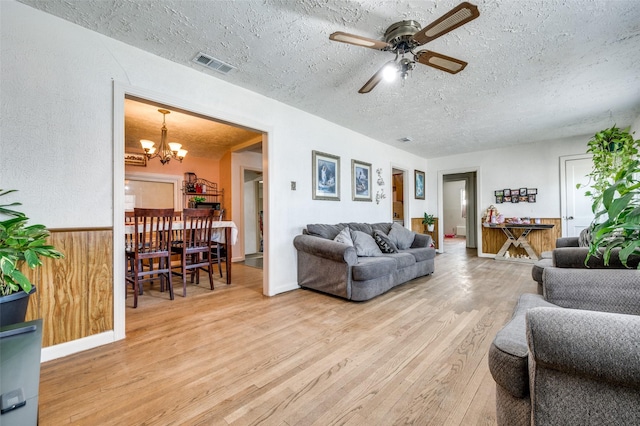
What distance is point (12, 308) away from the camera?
1.44m

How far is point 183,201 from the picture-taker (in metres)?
5.89

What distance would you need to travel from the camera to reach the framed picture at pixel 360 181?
4.57 metres

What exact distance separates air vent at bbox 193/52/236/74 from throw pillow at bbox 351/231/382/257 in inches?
95.4

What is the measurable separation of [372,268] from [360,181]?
2127 millimetres

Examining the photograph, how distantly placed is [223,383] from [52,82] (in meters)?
2.41

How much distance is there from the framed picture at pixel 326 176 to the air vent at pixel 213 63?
159cm

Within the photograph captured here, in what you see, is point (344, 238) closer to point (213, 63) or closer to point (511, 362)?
point (213, 63)

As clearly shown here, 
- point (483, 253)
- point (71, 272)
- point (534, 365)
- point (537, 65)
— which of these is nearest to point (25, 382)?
point (71, 272)

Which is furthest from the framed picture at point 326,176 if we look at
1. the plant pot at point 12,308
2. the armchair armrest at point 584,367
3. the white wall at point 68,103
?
the armchair armrest at point 584,367

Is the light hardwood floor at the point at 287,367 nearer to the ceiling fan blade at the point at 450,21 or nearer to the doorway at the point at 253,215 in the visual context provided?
the ceiling fan blade at the point at 450,21

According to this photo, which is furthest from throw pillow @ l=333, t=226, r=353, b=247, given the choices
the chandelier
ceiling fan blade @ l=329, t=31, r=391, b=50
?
the chandelier

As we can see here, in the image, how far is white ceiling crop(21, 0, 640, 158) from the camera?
6.11 ft

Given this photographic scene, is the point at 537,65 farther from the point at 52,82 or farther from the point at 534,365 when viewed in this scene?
the point at 52,82

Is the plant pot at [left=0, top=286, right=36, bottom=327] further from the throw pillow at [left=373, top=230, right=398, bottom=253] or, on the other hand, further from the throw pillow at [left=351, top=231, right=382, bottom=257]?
the throw pillow at [left=373, top=230, right=398, bottom=253]
